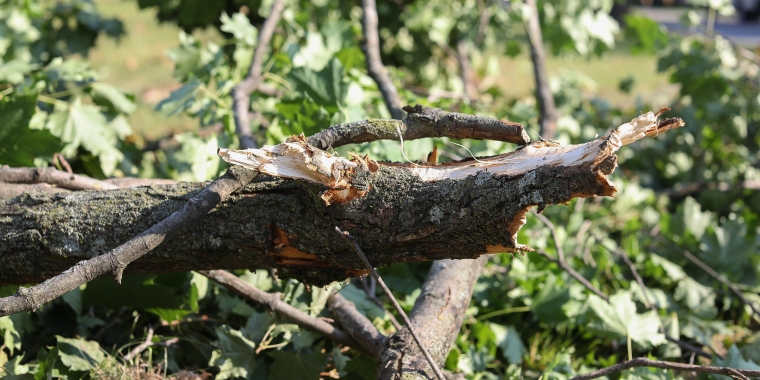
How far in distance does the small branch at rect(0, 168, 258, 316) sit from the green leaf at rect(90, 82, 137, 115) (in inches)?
68.2

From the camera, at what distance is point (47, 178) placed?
172 cm

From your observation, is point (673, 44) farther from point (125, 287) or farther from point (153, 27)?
point (153, 27)

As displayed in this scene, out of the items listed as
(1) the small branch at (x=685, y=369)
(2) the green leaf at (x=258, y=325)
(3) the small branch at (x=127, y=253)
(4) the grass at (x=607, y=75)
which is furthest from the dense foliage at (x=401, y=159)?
(4) the grass at (x=607, y=75)

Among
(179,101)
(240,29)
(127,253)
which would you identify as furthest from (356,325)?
(240,29)

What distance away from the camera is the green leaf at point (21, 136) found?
1.92 m

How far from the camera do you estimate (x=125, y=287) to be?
70.2 inches

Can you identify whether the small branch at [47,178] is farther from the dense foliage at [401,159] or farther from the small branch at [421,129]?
Result: the small branch at [421,129]

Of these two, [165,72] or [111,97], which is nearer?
[111,97]

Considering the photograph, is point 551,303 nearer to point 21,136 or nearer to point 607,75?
point 21,136

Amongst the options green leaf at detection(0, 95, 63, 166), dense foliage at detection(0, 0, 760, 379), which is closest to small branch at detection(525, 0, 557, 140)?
dense foliage at detection(0, 0, 760, 379)

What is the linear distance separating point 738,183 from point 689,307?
130 centimetres

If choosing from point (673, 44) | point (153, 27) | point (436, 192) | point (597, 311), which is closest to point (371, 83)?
point (597, 311)

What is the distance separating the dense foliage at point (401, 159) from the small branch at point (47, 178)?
276 mm

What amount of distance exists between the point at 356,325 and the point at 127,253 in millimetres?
705
